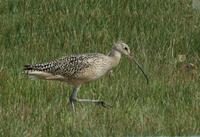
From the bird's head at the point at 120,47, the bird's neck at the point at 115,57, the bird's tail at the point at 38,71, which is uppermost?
the bird's head at the point at 120,47

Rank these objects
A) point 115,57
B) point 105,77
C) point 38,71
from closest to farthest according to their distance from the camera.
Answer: point 38,71, point 115,57, point 105,77

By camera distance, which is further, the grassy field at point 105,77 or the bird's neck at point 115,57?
the bird's neck at point 115,57

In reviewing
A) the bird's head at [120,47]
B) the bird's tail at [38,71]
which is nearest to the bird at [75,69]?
the bird's tail at [38,71]

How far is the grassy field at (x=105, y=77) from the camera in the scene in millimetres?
8109

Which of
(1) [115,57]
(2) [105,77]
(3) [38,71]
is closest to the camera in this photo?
(3) [38,71]

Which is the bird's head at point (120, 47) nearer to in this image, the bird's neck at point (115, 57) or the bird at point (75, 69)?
the bird's neck at point (115, 57)

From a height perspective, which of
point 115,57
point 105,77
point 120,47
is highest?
point 120,47

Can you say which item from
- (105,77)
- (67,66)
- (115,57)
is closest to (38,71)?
(67,66)

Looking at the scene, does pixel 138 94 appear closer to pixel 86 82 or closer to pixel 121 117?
pixel 86 82

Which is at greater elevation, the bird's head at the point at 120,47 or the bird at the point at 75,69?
the bird's head at the point at 120,47

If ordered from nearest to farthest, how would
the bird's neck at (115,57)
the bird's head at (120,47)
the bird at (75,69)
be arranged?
the bird at (75,69) < the bird's neck at (115,57) < the bird's head at (120,47)

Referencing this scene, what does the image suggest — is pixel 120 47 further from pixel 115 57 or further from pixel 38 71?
pixel 38 71

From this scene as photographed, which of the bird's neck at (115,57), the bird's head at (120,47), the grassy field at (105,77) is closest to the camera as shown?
the grassy field at (105,77)

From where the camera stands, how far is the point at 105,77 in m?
10.6
